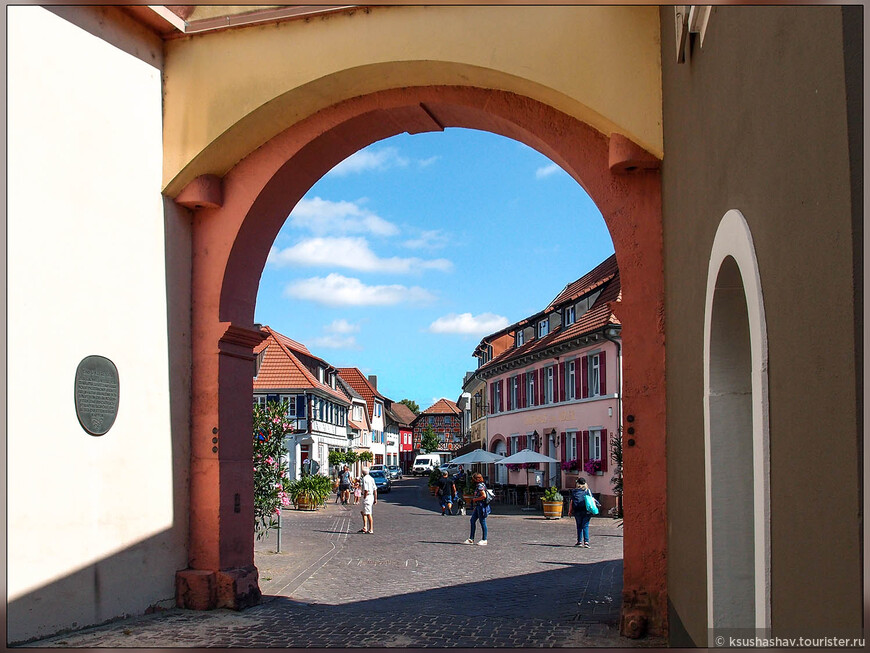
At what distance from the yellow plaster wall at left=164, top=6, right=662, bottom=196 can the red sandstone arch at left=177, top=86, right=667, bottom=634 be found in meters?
0.28

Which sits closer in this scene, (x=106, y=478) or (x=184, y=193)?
(x=106, y=478)

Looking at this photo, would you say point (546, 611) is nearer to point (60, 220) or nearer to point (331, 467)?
point (60, 220)

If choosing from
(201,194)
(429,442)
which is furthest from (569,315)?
(429,442)

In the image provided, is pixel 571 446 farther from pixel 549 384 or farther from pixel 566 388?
pixel 549 384

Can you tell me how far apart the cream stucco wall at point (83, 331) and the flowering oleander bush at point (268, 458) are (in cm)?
399

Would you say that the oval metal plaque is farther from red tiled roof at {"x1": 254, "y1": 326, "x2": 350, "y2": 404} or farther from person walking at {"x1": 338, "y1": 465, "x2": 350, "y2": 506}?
red tiled roof at {"x1": 254, "y1": 326, "x2": 350, "y2": 404}

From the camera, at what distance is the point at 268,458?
13109 mm

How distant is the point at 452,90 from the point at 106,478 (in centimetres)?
481

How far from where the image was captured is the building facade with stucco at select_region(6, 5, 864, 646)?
185 inches

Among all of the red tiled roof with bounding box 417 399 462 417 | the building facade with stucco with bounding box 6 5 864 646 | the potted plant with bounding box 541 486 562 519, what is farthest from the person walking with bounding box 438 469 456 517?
the red tiled roof with bounding box 417 399 462 417

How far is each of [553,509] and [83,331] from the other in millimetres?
20496

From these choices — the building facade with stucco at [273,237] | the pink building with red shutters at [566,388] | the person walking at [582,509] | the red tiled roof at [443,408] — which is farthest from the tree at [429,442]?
the building facade with stucco at [273,237]

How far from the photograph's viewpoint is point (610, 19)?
7844mm

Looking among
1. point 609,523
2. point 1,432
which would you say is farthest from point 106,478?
point 609,523
